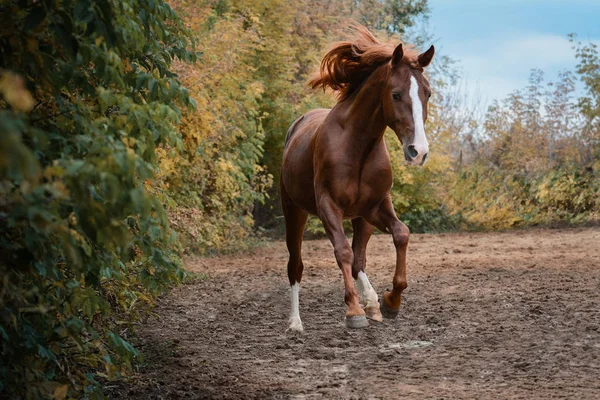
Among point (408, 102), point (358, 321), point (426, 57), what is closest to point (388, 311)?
point (358, 321)

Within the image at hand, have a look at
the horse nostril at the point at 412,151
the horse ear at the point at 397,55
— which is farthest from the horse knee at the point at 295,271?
the horse ear at the point at 397,55

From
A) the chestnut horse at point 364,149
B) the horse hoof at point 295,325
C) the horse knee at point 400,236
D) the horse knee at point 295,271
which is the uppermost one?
the chestnut horse at point 364,149

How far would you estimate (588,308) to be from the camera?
7.21 m

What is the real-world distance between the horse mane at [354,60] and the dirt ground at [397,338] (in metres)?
2.11

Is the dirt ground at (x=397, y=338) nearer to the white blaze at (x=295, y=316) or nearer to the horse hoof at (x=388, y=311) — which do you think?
the white blaze at (x=295, y=316)

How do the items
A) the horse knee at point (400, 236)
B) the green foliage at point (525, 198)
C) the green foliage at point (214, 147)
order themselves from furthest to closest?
the green foliage at point (525, 198) → the green foliage at point (214, 147) → the horse knee at point (400, 236)

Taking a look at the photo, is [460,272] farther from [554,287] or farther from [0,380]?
[0,380]

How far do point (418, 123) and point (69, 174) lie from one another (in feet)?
11.1

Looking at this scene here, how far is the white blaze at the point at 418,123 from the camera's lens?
5336mm

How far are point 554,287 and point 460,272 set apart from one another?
180 centimetres

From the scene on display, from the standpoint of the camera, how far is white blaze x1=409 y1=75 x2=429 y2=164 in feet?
17.5

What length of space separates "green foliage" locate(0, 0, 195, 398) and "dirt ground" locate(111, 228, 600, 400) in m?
1.42

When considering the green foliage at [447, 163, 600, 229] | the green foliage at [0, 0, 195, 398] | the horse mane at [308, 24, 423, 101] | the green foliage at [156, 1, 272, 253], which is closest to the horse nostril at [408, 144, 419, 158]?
the horse mane at [308, 24, 423, 101]

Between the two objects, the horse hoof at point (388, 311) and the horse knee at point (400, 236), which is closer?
the horse knee at point (400, 236)
